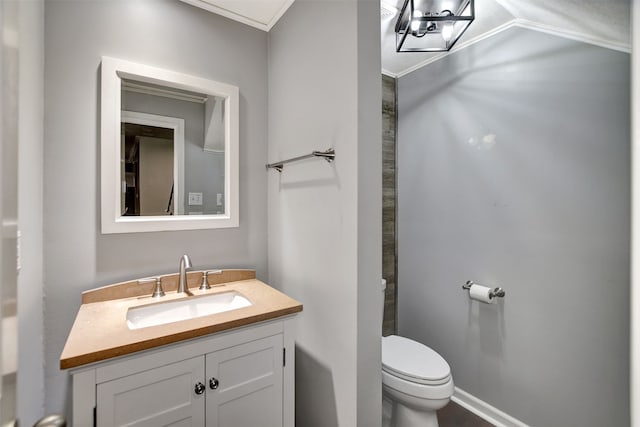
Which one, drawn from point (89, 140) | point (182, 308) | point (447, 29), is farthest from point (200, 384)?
point (447, 29)

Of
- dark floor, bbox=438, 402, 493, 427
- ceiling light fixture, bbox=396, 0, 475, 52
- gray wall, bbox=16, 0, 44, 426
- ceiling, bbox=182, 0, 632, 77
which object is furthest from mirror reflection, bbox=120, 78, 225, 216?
dark floor, bbox=438, 402, 493, 427

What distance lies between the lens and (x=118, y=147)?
1.34m

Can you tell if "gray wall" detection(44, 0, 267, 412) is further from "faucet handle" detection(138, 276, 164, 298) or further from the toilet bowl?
the toilet bowl

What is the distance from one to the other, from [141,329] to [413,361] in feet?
4.38

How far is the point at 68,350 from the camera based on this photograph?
2.77 feet

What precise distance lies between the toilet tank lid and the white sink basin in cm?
86

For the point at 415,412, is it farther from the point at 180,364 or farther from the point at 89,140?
the point at 89,140

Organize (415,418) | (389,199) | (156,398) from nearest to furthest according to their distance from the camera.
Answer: (156,398) → (415,418) → (389,199)

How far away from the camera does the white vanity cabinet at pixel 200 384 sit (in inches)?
34.2

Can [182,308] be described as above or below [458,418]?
above

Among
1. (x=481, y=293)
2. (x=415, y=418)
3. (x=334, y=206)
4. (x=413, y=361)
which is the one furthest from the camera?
(x=481, y=293)

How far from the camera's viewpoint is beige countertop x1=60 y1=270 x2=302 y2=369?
871 millimetres

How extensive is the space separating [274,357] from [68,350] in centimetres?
67

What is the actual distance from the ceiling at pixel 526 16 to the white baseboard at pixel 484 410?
6.58 feet
